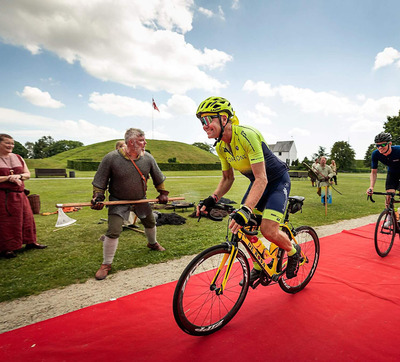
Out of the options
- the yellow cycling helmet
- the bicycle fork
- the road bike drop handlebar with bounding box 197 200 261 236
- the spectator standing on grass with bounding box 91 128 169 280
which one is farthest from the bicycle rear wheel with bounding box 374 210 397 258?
the spectator standing on grass with bounding box 91 128 169 280

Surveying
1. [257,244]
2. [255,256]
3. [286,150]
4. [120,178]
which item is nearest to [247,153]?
[257,244]

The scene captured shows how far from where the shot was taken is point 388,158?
5.13 meters

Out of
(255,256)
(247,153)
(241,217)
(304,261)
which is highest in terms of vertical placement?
(247,153)

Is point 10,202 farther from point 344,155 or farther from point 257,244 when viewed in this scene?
point 344,155

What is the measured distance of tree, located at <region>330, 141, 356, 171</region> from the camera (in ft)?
294

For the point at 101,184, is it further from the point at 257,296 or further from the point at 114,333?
the point at 257,296

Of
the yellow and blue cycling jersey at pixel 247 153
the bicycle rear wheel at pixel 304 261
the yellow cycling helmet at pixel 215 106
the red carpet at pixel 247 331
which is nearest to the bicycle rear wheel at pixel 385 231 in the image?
the red carpet at pixel 247 331

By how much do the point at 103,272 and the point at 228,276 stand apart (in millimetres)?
2397

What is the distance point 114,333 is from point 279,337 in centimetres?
170

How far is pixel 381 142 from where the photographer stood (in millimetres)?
4797

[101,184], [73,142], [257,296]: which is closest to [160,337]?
[257,296]

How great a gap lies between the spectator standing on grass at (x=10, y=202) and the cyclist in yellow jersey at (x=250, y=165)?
13.7 feet

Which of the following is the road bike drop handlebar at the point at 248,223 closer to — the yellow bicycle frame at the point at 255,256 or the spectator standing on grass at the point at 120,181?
the yellow bicycle frame at the point at 255,256

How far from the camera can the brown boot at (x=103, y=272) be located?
3.97 meters
